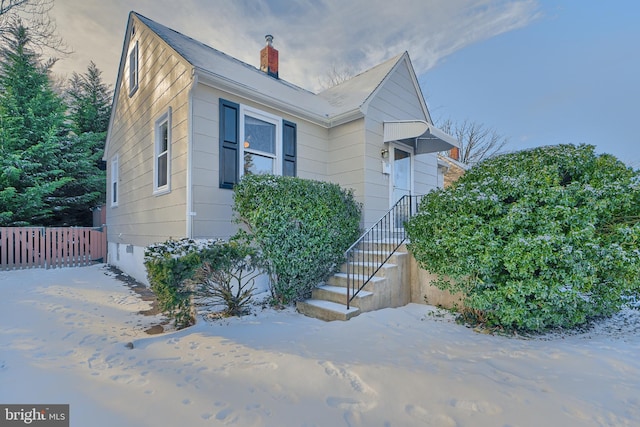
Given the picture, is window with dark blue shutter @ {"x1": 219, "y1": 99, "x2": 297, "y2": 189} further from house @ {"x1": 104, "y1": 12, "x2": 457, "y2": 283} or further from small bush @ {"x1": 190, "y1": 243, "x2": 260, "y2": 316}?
small bush @ {"x1": 190, "y1": 243, "x2": 260, "y2": 316}

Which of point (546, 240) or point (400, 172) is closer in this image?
point (546, 240)

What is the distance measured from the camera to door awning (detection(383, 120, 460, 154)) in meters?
6.95

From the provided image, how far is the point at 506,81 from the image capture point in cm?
1883

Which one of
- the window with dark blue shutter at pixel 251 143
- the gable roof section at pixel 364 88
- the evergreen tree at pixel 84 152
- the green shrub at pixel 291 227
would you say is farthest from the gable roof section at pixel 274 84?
the evergreen tree at pixel 84 152

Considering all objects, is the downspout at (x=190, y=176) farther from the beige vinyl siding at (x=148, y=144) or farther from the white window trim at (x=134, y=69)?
the white window trim at (x=134, y=69)

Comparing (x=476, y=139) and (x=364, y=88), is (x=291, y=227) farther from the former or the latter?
(x=476, y=139)

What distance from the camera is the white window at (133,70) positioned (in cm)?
807

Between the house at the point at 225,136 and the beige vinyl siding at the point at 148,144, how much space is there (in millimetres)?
26

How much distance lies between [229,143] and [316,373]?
4.46 m

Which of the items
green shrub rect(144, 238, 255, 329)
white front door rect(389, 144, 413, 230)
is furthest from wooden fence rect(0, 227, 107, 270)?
white front door rect(389, 144, 413, 230)

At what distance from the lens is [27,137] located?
38.5 ft

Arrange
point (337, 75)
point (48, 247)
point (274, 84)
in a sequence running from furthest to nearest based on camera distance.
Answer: point (337, 75) → point (48, 247) → point (274, 84)

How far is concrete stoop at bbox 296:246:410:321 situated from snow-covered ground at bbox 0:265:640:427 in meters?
0.31

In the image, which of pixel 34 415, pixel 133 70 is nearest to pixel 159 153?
pixel 133 70
